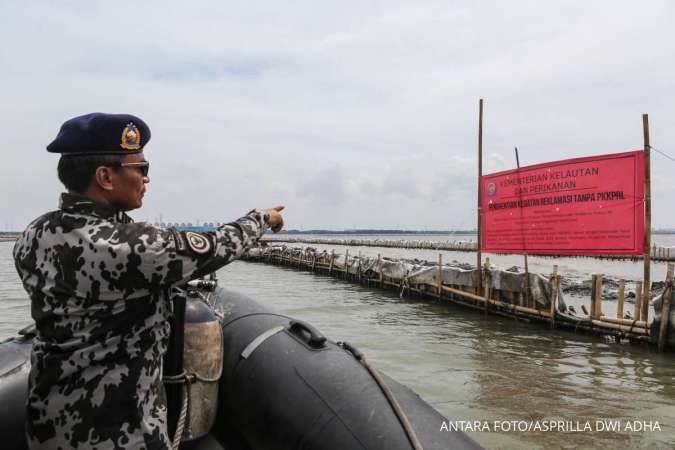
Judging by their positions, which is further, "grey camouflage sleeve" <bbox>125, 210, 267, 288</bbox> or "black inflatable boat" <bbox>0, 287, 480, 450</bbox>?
"black inflatable boat" <bbox>0, 287, 480, 450</bbox>

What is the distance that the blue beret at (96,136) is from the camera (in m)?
1.82

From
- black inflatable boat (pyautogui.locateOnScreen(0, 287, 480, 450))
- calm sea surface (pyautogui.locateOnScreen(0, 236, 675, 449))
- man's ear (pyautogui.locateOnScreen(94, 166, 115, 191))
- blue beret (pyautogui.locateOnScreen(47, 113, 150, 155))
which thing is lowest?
calm sea surface (pyautogui.locateOnScreen(0, 236, 675, 449))

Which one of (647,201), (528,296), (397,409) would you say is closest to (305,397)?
(397,409)

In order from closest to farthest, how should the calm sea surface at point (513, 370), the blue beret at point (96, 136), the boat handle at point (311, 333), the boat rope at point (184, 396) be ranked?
the blue beret at point (96, 136)
the boat rope at point (184, 396)
the boat handle at point (311, 333)
the calm sea surface at point (513, 370)

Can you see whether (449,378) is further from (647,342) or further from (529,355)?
(647,342)

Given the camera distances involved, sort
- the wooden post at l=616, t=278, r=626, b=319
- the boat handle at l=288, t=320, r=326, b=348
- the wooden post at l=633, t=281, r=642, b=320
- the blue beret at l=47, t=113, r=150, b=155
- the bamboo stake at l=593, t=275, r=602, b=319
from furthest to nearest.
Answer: the bamboo stake at l=593, t=275, r=602, b=319
the wooden post at l=616, t=278, r=626, b=319
the wooden post at l=633, t=281, r=642, b=320
the boat handle at l=288, t=320, r=326, b=348
the blue beret at l=47, t=113, r=150, b=155

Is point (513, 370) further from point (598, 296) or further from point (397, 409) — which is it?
point (397, 409)

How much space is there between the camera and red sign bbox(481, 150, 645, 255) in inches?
416

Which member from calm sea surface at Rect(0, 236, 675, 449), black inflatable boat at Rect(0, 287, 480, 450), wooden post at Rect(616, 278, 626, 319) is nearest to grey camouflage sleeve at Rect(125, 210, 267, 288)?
black inflatable boat at Rect(0, 287, 480, 450)

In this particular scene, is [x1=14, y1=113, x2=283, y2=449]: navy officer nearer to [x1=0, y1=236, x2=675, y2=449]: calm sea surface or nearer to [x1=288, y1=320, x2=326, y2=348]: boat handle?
[x1=288, y1=320, x2=326, y2=348]: boat handle

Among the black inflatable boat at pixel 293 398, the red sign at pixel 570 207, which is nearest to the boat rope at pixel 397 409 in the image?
the black inflatable boat at pixel 293 398

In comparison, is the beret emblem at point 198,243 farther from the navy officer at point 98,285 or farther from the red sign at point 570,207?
the red sign at point 570,207

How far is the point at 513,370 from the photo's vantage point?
9.84 m

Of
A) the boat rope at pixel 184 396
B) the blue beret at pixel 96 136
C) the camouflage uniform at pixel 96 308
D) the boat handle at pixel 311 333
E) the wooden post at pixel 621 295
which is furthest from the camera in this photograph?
the wooden post at pixel 621 295
